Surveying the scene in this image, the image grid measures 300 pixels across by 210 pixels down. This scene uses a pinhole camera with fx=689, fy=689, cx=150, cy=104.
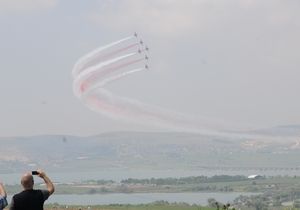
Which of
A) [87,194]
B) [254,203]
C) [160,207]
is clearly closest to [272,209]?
[254,203]

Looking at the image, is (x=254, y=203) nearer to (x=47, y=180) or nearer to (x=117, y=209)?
(x=117, y=209)

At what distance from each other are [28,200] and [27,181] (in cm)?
44

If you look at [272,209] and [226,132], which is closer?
[226,132]

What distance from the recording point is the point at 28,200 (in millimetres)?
11188

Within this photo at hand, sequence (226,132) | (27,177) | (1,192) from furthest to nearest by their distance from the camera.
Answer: (226,132) < (1,192) < (27,177)

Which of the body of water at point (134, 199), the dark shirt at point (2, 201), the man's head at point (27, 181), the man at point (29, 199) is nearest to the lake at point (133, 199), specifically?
the body of water at point (134, 199)

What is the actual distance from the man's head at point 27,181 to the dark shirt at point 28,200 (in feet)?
0.47

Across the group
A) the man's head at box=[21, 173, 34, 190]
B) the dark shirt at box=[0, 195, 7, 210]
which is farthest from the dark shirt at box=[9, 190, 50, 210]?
the dark shirt at box=[0, 195, 7, 210]

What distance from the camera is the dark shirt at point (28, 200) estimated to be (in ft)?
36.6

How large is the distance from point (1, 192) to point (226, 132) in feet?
267

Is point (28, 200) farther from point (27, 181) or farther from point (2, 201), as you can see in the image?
point (2, 201)

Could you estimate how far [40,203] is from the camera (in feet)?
36.8

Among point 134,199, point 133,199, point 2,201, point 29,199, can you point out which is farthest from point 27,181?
point 133,199

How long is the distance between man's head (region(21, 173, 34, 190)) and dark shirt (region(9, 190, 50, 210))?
0.47 feet
